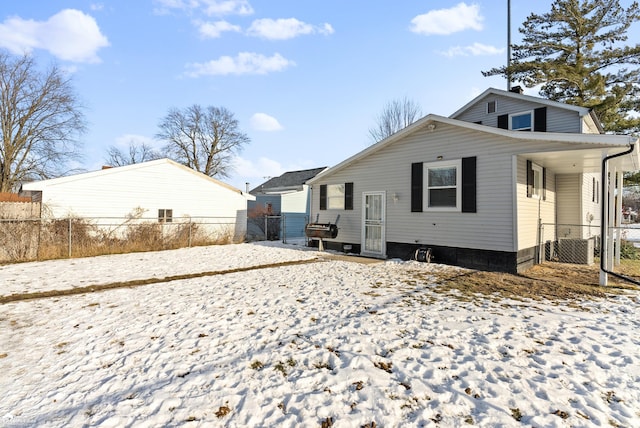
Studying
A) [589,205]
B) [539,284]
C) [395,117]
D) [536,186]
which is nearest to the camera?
[539,284]

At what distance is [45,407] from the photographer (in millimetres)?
2477

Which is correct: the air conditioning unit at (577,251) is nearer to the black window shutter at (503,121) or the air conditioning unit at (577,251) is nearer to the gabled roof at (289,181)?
the black window shutter at (503,121)

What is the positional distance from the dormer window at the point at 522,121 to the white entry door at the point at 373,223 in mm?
6171

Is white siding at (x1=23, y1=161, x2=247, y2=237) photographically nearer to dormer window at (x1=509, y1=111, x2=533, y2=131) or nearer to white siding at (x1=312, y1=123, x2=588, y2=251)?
white siding at (x1=312, y1=123, x2=588, y2=251)

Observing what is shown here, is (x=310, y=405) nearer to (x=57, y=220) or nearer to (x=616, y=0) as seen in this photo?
(x=57, y=220)

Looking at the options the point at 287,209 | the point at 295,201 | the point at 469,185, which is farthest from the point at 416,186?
the point at 295,201

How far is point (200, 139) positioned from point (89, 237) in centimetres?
2465

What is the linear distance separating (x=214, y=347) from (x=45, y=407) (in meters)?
1.45

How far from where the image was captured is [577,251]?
9648mm

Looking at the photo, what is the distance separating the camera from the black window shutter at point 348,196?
11.4 m

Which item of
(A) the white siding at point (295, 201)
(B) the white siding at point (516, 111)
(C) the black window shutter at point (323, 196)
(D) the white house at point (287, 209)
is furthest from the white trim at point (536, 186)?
(A) the white siding at point (295, 201)

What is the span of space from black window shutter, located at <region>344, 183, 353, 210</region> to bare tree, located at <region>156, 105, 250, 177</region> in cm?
2515

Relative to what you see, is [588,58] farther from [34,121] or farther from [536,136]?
[34,121]

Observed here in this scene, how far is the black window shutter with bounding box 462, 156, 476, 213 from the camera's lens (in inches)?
328
